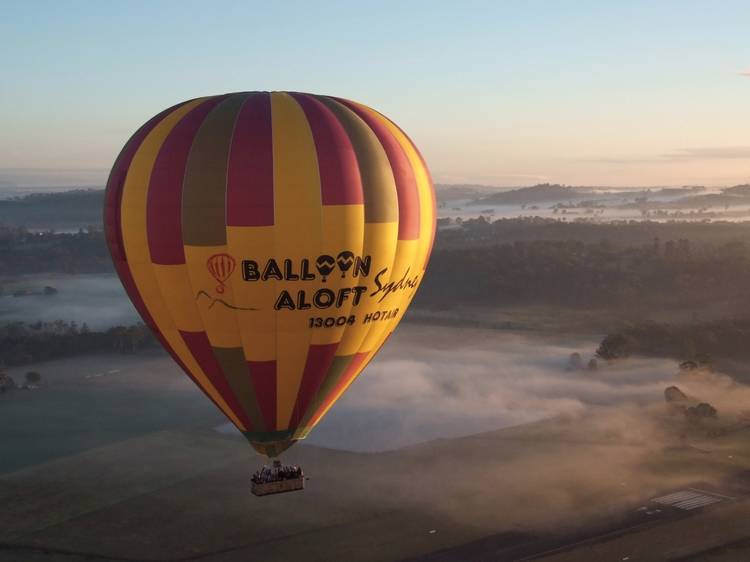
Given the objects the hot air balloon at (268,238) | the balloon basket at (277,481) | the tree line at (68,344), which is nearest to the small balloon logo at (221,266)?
the hot air balloon at (268,238)

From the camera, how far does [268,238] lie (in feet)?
93.0

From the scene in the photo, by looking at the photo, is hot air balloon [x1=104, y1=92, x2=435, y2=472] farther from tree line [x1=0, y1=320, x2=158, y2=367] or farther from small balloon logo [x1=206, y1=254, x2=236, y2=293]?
tree line [x1=0, y1=320, x2=158, y2=367]

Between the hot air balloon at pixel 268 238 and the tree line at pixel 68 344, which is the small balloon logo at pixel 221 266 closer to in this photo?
the hot air balloon at pixel 268 238

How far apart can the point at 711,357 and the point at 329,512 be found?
43.6 meters

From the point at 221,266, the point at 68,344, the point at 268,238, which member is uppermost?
the point at 268,238

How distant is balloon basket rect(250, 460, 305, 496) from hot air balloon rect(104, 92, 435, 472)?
1.45 m

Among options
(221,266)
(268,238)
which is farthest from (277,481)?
(268,238)

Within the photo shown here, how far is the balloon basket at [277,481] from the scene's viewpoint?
29594mm

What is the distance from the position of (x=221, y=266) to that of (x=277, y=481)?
723 centimetres

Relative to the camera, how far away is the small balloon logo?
28.6 m

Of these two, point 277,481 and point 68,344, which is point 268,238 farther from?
point 68,344

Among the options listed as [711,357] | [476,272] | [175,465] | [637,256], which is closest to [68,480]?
[175,465]

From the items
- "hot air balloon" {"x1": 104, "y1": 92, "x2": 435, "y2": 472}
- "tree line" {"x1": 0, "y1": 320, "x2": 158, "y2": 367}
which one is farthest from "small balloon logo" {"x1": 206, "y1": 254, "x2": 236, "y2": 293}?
"tree line" {"x1": 0, "y1": 320, "x2": 158, "y2": 367}

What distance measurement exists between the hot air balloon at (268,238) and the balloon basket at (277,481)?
1.45 metres
